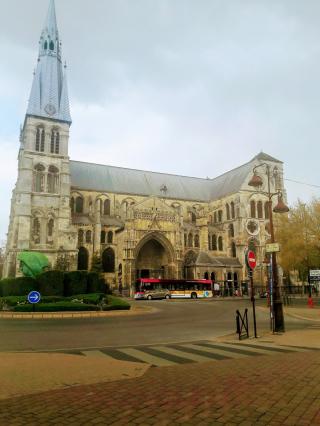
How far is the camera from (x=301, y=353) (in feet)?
30.7

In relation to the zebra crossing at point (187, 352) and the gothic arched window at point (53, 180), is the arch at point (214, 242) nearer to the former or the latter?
the gothic arched window at point (53, 180)

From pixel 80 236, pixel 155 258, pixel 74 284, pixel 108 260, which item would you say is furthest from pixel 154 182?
pixel 74 284

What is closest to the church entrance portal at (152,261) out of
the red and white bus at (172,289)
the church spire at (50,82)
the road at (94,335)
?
the red and white bus at (172,289)

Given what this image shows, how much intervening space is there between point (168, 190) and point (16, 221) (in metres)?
29.2

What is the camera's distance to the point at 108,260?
54656mm

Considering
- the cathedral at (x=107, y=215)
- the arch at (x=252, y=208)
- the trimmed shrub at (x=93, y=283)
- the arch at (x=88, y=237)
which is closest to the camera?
the trimmed shrub at (x=93, y=283)

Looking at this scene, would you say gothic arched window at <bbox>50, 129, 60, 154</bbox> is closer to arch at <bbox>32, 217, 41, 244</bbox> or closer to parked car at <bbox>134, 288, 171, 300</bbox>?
arch at <bbox>32, 217, 41, 244</bbox>

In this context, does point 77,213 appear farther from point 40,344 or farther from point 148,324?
point 40,344

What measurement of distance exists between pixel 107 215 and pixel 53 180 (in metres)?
11.2

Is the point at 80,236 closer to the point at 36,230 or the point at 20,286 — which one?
the point at 36,230

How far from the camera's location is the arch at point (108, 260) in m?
54.3

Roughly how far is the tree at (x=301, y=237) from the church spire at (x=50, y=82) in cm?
3550

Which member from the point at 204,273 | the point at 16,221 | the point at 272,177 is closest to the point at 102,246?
the point at 16,221

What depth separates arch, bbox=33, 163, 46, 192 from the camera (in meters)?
52.4
